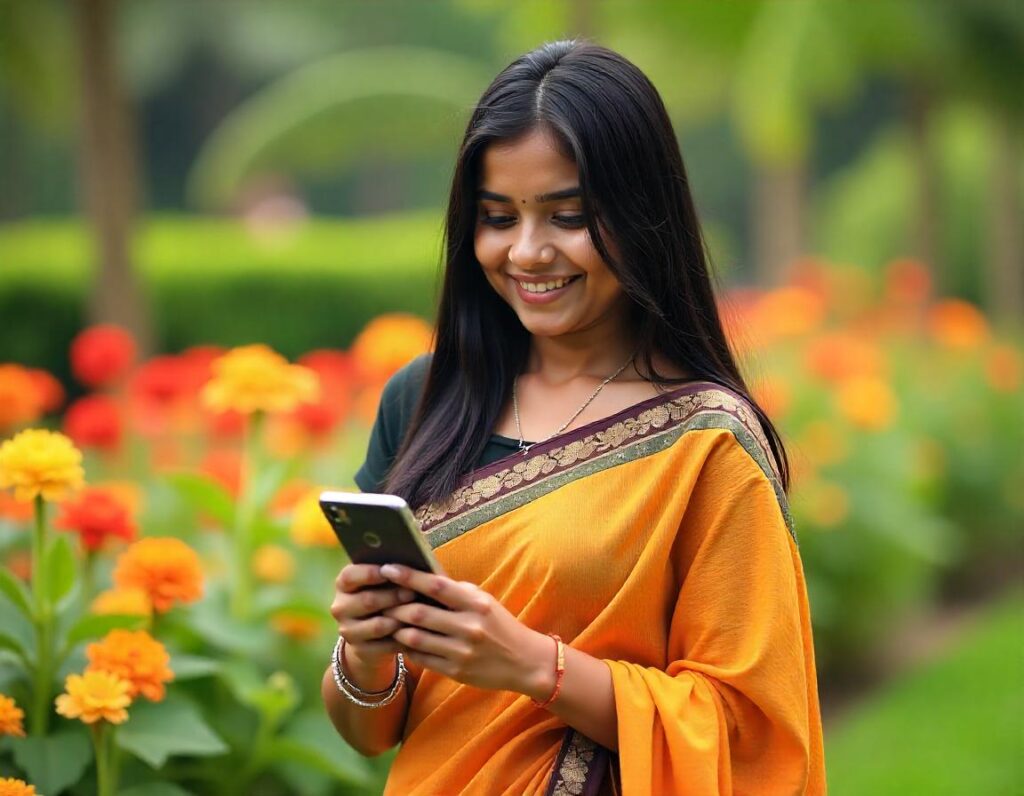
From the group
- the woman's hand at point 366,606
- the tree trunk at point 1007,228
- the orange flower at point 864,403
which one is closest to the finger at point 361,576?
the woman's hand at point 366,606

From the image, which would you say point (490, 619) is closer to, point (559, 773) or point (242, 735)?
point (559, 773)

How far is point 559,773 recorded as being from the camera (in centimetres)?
200

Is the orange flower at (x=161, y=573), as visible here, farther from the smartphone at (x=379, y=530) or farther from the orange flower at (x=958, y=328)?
the orange flower at (x=958, y=328)

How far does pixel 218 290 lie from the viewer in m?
12.9

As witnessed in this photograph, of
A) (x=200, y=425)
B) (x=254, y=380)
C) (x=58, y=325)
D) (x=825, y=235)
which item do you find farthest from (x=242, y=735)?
(x=825, y=235)

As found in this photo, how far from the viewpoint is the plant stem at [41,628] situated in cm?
265

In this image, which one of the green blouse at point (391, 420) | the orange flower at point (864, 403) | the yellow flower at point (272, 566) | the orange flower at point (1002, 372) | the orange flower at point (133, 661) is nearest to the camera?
the green blouse at point (391, 420)

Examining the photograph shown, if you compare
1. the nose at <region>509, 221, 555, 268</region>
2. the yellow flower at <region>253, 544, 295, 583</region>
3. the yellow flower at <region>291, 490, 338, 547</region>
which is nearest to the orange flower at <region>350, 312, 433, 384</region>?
the yellow flower at <region>253, 544, 295, 583</region>

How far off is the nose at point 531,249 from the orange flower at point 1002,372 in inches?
240

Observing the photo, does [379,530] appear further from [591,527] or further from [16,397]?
[16,397]

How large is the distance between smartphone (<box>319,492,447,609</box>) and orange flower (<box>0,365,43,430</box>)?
2.46 m

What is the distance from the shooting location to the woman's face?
202cm

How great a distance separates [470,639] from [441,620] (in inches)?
1.8

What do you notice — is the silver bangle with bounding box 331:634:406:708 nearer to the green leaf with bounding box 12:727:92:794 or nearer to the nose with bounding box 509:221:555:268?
the nose with bounding box 509:221:555:268
